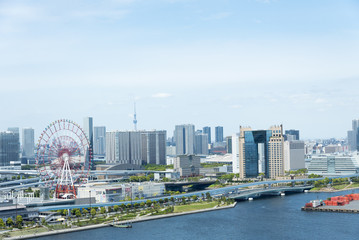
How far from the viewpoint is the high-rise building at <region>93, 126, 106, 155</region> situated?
11069cm

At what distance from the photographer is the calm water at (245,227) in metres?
21.9

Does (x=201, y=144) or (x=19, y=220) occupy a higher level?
(x=201, y=144)

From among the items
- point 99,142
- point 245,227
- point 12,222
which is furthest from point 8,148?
point 245,227

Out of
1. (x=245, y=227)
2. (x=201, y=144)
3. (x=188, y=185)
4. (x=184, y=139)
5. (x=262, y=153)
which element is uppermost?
(x=184, y=139)

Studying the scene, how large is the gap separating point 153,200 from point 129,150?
38000 mm

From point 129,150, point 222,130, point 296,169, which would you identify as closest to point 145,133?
point 129,150

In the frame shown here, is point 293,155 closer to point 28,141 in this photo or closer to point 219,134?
point 28,141

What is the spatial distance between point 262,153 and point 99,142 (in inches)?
2696

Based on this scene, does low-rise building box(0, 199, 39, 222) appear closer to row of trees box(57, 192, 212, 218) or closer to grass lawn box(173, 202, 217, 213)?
row of trees box(57, 192, 212, 218)

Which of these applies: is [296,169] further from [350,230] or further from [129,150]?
[350,230]

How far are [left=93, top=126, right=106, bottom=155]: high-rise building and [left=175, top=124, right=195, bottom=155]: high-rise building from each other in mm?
18251

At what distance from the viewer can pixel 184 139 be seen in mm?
99312

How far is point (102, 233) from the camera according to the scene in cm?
2303

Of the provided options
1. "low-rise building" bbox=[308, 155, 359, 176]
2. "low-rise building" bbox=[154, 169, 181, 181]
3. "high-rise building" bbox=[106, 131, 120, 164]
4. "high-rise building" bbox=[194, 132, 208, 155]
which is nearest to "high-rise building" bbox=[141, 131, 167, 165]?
"high-rise building" bbox=[106, 131, 120, 164]
